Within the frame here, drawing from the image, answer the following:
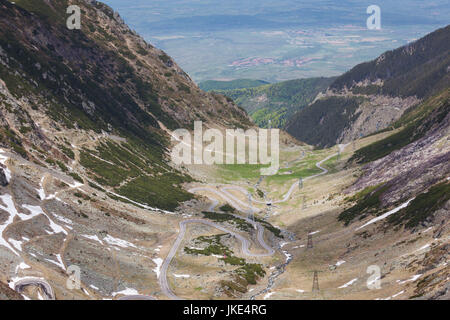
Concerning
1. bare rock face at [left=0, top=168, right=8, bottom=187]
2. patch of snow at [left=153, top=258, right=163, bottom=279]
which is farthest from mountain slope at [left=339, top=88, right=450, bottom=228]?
bare rock face at [left=0, top=168, right=8, bottom=187]

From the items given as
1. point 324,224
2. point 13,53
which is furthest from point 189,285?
point 13,53

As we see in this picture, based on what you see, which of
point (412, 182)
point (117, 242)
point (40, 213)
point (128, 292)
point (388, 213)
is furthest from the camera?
point (412, 182)

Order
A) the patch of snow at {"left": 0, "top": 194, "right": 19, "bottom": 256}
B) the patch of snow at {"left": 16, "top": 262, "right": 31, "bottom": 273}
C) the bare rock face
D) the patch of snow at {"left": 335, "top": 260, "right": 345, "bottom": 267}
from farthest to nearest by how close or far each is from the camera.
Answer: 1. the patch of snow at {"left": 335, "top": 260, "right": 345, "bottom": 267}
2. the bare rock face
3. the patch of snow at {"left": 0, "top": 194, "right": 19, "bottom": 256}
4. the patch of snow at {"left": 16, "top": 262, "right": 31, "bottom": 273}

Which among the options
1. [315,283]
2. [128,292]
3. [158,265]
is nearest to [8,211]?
[128,292]

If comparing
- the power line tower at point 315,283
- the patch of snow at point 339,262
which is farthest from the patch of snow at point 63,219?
the patch of snow at point 339,262

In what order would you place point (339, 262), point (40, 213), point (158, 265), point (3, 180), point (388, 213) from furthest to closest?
point (388, 213), point (339, 262), point (158, 265), point (3, 180), point (40, 213)

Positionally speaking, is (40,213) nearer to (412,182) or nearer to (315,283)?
(315,283)

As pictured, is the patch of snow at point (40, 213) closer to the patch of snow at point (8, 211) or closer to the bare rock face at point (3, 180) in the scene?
the patch of snow at point (8, 211)

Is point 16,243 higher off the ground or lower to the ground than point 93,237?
lower

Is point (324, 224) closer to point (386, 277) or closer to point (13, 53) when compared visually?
point (386, 277)

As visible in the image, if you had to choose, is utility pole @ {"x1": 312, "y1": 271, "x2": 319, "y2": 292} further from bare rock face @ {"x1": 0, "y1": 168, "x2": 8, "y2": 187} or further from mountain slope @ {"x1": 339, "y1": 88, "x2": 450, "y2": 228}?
bare rock face @ {"x1": 0, "y1": 168, "x2": 8, "y2": 187}

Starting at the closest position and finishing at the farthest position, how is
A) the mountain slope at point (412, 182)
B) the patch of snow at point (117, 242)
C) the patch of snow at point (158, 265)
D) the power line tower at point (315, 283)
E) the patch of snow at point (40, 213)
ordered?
1. the power line tower at point (315, 283)
2. the patch of snow at point (40, 213)
3. the patch of snow at point (158, 265)
4. the patch of snow at point (117, 242)
5. the mountain slope at point (412, 182)
